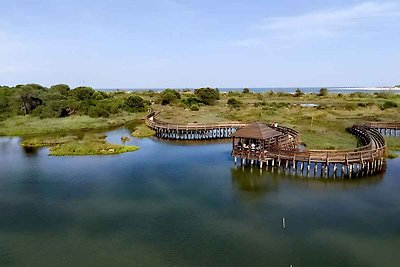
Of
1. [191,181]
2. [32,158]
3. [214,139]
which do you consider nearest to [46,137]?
[32,158]

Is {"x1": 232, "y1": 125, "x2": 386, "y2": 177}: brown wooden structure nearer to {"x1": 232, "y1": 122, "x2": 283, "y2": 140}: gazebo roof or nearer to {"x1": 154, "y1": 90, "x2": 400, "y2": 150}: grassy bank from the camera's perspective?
{"x1": 232, "y1": 122, "x2": 283, "y2": 140}: gazebo roof

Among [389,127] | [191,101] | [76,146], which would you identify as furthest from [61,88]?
[389,127]

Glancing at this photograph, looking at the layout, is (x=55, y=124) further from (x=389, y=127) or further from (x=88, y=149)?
(x=389, y=127)

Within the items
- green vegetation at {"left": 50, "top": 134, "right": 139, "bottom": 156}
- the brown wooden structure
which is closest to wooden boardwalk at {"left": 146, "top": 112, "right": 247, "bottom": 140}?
green vegetation at {"left": 50, "top": 134, "right": 139, "bottom": 156}

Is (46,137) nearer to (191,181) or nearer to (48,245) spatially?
(191,181)

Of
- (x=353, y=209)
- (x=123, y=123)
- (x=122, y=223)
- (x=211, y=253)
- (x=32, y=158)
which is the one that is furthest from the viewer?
(x=123, y=123)

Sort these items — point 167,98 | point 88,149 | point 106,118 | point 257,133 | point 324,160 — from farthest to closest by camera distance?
point 167,98
point 106,118
point 88,149
point 257,133
point 324,160
